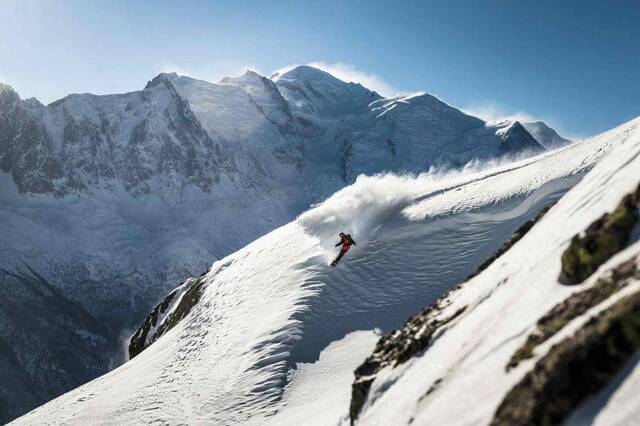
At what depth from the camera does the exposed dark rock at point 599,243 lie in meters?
7.54

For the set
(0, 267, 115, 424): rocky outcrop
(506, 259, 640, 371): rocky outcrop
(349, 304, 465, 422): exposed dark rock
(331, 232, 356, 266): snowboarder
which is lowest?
(349, 304, 465, 422): exposed dark rock

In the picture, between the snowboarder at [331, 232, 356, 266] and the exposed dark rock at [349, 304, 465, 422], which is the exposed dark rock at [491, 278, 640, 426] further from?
the snowboarder at [331, 232, 356, 266]

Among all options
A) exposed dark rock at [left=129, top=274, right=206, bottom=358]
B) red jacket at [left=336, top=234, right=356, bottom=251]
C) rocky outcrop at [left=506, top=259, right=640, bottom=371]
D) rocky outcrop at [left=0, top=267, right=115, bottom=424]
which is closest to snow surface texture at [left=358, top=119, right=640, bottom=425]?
rocky outcrop at [left=506, top=259, right=640, bottom=371]

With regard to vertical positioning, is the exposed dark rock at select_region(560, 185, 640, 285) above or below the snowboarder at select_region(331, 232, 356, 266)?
below

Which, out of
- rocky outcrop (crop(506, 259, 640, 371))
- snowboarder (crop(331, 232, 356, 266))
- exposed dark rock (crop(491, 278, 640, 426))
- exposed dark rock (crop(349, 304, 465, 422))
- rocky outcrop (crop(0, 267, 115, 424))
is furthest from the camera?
rocky outcrop (crop(0, 267, 115, 424))

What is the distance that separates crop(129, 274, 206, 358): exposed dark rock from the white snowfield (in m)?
3.03

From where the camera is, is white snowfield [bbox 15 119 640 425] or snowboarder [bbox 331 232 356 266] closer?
white snowfield [bbox 15 119 640 425]

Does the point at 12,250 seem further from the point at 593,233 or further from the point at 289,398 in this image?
the point at 593,233

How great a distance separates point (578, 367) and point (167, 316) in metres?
33.9

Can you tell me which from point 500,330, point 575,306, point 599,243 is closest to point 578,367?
point 575,306

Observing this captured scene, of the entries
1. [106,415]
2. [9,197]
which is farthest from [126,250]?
[106,415]

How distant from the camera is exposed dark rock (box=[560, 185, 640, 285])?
7.54 m

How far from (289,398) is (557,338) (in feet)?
37.9

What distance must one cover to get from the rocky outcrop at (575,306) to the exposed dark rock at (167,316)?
85.9 ft
